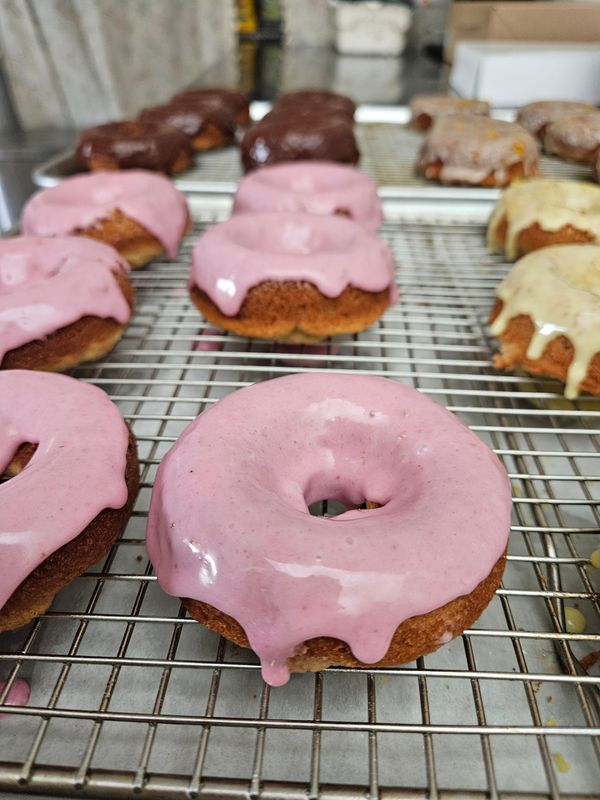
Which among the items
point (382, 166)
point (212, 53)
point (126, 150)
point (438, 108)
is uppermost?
point (126, 150)

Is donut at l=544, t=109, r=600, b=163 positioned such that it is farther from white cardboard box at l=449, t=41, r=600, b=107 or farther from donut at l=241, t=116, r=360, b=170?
donut at l=241, t=116, r=360, b=170

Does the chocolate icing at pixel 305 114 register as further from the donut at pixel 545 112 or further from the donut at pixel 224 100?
the donut at pixel 545 112

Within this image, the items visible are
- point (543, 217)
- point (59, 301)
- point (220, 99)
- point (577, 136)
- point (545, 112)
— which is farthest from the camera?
point (220, 99)

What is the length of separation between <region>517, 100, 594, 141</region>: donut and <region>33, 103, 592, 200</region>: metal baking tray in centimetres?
17

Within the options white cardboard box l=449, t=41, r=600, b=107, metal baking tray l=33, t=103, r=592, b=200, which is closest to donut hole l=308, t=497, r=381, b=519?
metal baking tray l=33, t=103, r=592, b=200

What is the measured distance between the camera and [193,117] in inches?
125

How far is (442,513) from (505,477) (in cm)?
19

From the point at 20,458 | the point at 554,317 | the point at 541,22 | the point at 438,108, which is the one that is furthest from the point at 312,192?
the point at 541,22

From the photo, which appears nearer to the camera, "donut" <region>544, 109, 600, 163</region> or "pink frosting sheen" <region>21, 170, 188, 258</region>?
"pink frosting sheen" <region>21, 170, 188, 258</region>

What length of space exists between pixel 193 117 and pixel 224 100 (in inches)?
13.3

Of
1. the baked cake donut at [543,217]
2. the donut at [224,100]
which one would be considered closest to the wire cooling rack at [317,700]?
the baked cake donut at [543,217]

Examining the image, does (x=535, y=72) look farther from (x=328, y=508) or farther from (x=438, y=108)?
(x=328, y=508)

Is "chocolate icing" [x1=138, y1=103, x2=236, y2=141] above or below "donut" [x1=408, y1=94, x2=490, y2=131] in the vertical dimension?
above

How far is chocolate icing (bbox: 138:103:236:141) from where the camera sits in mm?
3162
